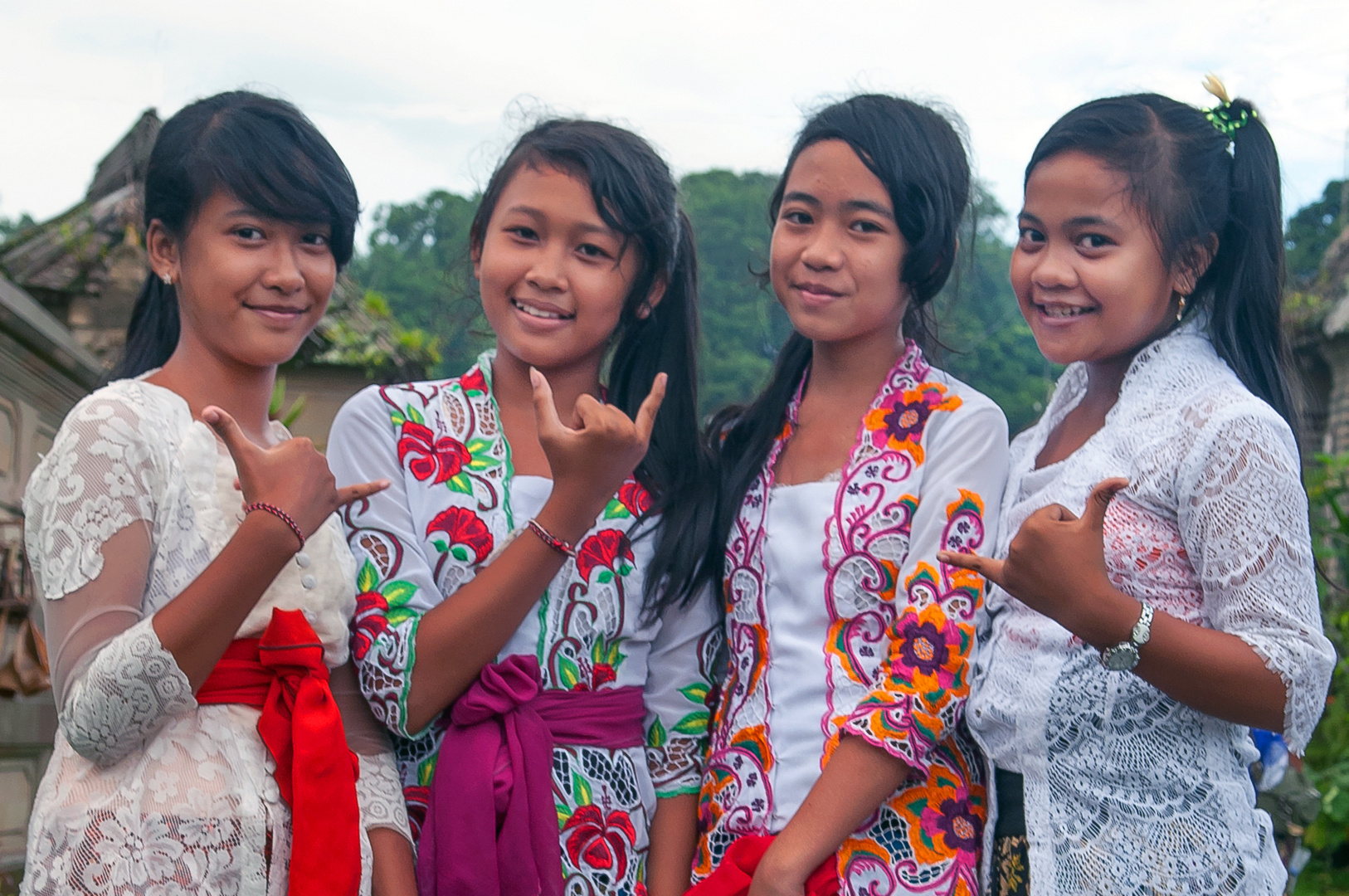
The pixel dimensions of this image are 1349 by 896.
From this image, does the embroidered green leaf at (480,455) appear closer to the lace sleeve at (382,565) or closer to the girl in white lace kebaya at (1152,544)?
the lace sleeve at (382,565)

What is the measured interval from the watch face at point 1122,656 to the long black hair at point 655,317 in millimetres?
757

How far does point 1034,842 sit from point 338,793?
104 centimetres

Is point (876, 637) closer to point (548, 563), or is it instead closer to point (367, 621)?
point (548, 563)

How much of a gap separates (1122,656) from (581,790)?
90 centimetres

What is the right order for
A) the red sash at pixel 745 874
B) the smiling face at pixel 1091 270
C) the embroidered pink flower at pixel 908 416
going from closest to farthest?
the red sash at pixel 745 874 < the smiling face at pixel 1091 270 < the embroidered pink flower at pixel 908 416

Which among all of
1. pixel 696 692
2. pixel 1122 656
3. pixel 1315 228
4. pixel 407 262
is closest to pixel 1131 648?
pixel 1122 656

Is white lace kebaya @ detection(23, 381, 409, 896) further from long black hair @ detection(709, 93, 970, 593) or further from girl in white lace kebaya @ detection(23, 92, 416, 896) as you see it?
long black hair @ detection(709, 93, 970, 593)

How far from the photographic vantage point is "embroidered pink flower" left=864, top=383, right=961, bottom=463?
2.05 metres

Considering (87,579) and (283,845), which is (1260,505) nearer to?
(283,845)

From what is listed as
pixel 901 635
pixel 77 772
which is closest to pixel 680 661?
pixel 901 635

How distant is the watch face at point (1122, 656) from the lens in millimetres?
1646

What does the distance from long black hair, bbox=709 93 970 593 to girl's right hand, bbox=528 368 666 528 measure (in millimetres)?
345

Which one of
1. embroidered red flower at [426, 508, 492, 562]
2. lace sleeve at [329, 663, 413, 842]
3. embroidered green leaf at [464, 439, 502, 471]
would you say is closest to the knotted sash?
lace sleeve at [329, 663, 413, 842]

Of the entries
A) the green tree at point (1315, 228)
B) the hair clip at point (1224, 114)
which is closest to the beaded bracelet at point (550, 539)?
the hair clip at point (1224, 114)
